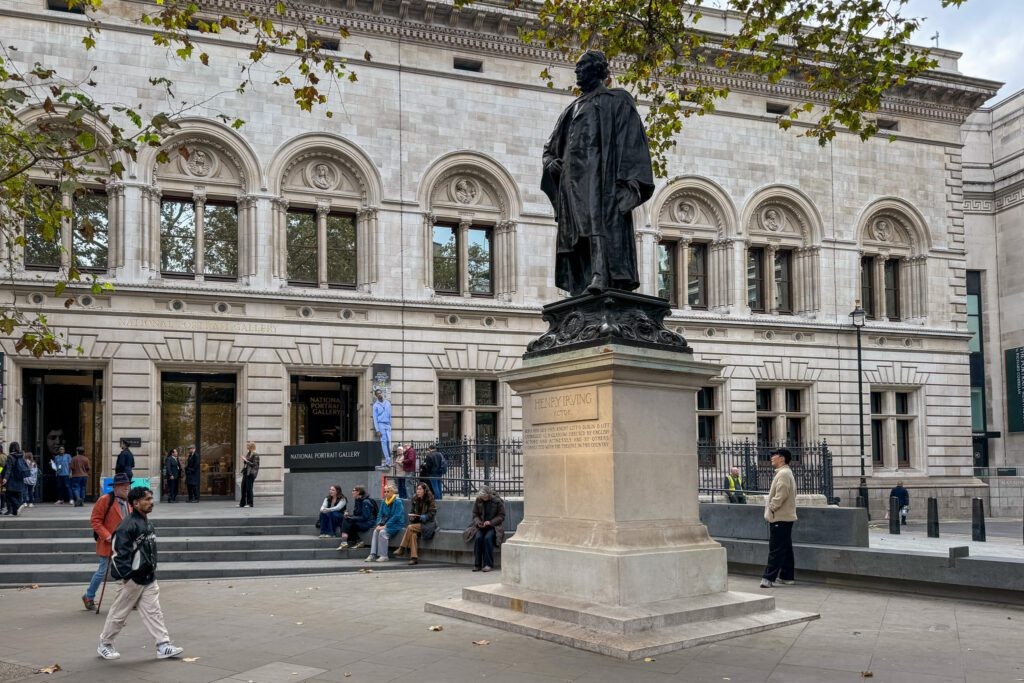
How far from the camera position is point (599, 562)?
9180 mm

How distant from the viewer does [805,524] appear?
14141 mm

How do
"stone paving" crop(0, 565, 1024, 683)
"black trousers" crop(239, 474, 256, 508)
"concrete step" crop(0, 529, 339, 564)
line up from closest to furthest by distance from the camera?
1. "stone paving" crop(0, 565, 1024, 683)
2. "concrete step" crop(0, 529, 339, 564)
3. "black trousers" crop(239, 474, 256, 508)

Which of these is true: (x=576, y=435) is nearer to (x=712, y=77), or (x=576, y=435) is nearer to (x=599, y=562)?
(x=599, y=562)

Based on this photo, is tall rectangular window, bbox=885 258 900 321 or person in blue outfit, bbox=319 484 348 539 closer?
person in blue outfit, bbox=319 484 348 539

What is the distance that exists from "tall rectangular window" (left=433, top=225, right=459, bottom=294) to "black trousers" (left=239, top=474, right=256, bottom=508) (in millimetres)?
9186

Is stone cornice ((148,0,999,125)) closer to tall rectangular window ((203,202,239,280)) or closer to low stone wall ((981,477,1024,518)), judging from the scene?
tall rectangular window ((203,202,239,280))

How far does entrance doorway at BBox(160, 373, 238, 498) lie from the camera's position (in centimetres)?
2773

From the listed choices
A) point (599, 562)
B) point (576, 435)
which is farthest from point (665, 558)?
point (576, 435)

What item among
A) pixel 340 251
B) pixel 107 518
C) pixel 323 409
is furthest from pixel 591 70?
pixel 323 409

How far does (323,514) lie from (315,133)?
1442 centimetres

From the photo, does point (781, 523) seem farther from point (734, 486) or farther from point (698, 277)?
point (698, 277)

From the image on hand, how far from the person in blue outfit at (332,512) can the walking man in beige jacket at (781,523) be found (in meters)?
8.79

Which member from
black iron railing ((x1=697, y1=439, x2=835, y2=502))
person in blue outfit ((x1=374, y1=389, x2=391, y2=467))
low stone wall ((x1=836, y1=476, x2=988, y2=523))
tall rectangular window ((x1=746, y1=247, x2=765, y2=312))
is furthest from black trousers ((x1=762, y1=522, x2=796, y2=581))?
tall rectangular window ((x1=746, y1=247, x2=765, y2=312))

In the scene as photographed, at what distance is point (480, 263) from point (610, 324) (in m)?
22.4
